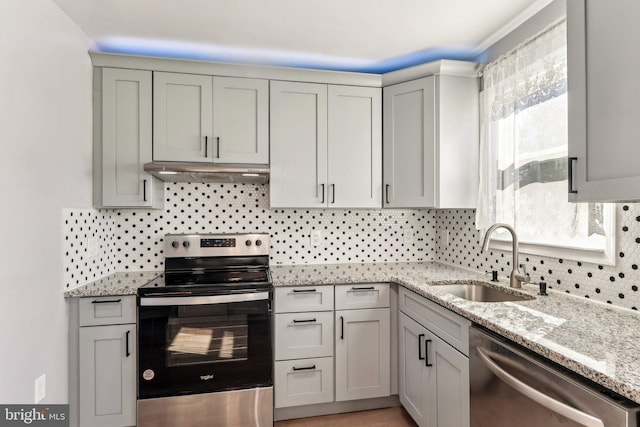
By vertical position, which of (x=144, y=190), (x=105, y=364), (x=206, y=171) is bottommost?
(x=105, y=364)

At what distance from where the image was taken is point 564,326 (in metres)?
1.29

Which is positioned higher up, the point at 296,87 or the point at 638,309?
the point at 296,87

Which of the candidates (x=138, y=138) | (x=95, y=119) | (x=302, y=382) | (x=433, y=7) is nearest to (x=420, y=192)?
(x=433, y=7)

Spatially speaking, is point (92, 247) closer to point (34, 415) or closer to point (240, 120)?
point (34, 415)

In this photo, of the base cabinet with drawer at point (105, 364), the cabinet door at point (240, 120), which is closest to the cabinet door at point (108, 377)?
the base cabinet with drawer at point (105, 364)

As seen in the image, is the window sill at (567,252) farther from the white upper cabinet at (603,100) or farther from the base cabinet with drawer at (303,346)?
the base cabinet with drawer at (303,346)

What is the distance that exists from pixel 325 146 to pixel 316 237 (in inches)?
29.5

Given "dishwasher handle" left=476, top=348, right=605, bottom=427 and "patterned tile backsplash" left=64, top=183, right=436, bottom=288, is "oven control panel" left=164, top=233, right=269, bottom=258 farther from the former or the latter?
"dishwasher handle" left=476, top=348, right=605, bottom=427

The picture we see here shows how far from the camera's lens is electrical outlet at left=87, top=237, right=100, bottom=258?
7.18ft

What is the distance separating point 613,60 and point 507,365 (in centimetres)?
108

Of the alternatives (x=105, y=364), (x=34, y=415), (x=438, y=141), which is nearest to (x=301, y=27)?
(x=438, y=141)

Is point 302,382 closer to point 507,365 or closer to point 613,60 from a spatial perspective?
point 507,365

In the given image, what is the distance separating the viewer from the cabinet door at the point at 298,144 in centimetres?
247

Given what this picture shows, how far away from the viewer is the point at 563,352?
1.04 metres
